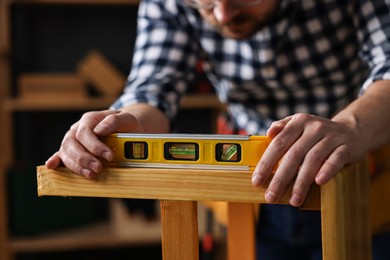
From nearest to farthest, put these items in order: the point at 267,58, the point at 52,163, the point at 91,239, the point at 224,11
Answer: the point at 52,163 → the point at 224,11 → the point at 267,58 → the point at 91,239

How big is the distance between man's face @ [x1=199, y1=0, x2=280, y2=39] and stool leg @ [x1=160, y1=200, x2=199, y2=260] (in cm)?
46

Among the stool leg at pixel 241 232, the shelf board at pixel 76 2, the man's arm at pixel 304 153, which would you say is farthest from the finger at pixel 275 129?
the shelf board at pixel 76 2

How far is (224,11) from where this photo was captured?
1.17 meters

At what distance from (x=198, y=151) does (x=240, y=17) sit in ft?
1.46

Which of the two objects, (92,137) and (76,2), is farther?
(76,2)

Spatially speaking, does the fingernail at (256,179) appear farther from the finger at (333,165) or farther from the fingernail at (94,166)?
the fingernail at (94,166)

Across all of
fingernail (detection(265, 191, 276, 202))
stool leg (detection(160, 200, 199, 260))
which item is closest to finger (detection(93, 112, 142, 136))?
stool leg (detection(160, 200, 199, 260))

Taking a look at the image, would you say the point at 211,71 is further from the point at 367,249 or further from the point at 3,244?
the point at 3,244

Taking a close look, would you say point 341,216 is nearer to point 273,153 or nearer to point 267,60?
point 273,153

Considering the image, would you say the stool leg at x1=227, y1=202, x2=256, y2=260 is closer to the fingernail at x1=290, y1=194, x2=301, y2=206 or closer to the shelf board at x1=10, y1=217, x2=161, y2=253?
the fingernail at x1=290, y1=194, x2=301, y2=206

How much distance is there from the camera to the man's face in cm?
118

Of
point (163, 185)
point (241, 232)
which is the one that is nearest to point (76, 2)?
point (241, 232)

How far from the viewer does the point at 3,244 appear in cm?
264

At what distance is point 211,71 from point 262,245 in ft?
1.35
